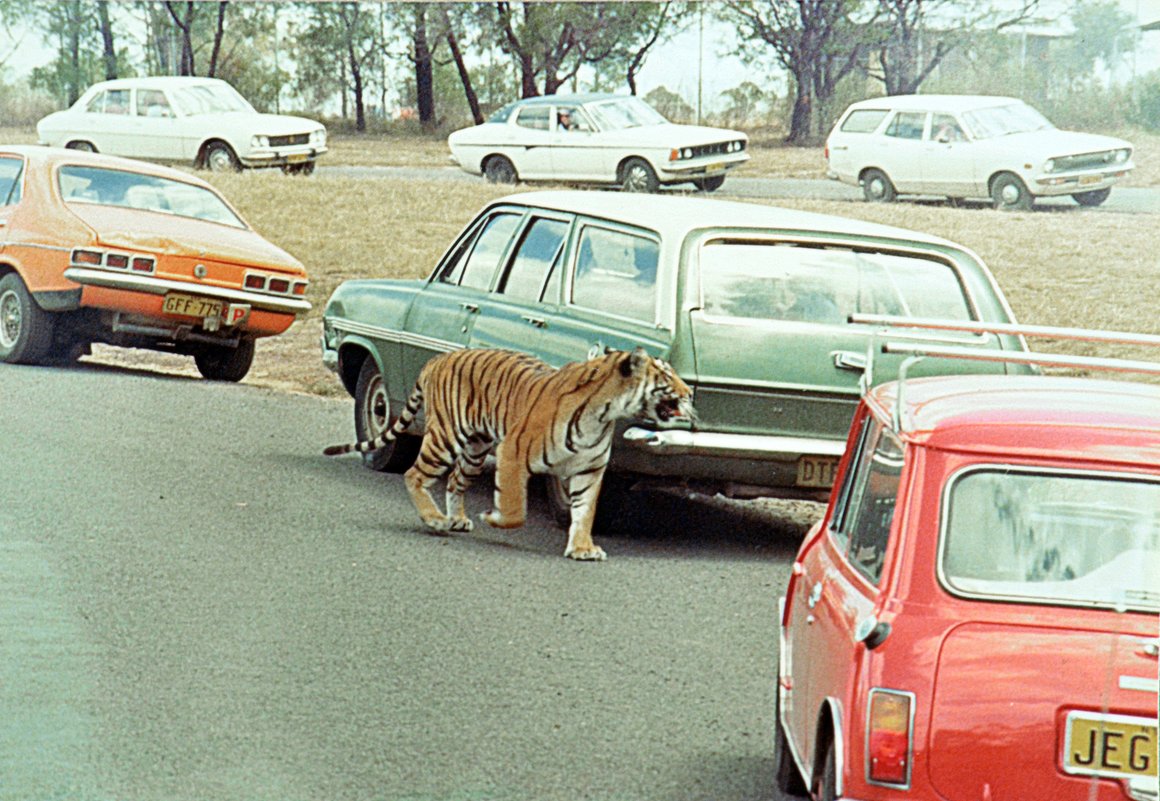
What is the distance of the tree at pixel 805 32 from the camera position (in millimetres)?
17891

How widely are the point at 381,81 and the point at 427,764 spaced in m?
14.4

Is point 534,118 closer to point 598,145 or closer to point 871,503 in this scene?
point 598,145

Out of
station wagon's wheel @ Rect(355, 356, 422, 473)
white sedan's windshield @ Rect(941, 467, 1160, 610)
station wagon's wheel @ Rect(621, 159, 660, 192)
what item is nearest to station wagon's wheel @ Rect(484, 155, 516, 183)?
station wagon's wheel @ Rect(621, 159, 660, 192)

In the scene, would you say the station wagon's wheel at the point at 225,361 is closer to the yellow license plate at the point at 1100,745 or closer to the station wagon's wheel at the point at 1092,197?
the station wagon's wheel at the point at 1092,197

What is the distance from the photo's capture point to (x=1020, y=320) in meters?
18.5

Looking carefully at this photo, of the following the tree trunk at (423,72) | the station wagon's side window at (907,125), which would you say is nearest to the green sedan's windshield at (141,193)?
the tree trunk at (423,72)

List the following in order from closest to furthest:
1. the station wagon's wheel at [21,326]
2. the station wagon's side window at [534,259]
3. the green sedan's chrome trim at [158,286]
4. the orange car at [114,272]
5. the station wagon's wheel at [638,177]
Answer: the station wagon's side window at [534,259], the green sedan's chrome trim at [158,286], the orange car at [114,272], the station wagon's wheel at [21,326], the station wagon's wheel at [638,177]

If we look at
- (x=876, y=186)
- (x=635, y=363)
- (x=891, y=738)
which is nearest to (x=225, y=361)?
(x=876, y=186)

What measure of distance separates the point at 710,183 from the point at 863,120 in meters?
2.04

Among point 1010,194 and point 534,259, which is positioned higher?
point 534,259

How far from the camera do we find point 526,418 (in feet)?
31.8

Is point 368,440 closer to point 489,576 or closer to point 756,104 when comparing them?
point 489,576

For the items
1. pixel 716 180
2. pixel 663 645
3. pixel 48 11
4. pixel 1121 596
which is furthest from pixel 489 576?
pixel 48 11

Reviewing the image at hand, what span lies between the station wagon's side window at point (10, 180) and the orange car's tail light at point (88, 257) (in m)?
0.96
